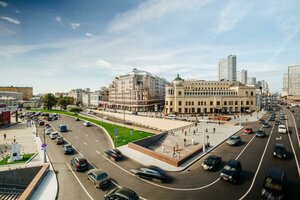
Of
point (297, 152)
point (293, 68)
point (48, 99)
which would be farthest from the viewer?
point (293, 68)

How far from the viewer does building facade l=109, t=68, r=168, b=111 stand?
3981 inches

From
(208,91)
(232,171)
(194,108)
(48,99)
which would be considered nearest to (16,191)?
(232,171)

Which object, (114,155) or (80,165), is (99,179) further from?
(114,155)

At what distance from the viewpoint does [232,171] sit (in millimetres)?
17469

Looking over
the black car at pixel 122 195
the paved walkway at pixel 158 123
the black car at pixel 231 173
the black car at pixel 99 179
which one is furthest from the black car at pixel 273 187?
the paved walkway at pixel 158 123

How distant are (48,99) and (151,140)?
88469mm

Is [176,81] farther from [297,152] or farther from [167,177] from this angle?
[167,177]

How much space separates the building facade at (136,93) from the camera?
101125 mm

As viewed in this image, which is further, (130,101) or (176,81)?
(130,101)

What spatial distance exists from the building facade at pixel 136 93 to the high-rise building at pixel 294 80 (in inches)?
6045

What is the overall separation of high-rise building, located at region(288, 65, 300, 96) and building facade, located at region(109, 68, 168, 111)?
15355 cm

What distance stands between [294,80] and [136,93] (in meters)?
184

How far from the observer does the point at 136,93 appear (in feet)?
332

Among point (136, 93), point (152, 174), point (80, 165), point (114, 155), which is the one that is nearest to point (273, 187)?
point (152, 174)
